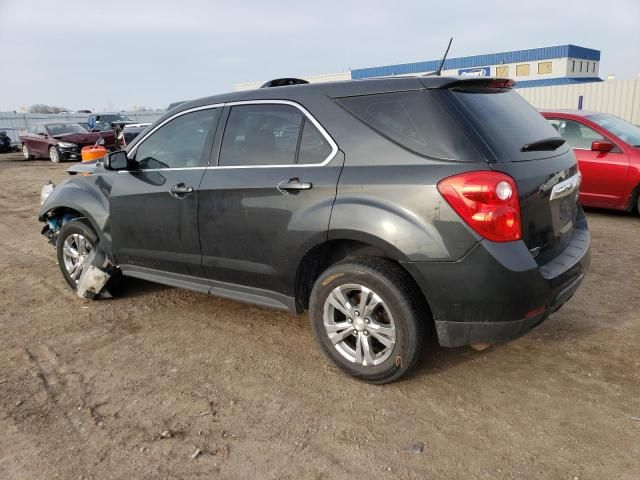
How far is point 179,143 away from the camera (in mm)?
4066

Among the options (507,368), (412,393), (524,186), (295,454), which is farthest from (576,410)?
(295,454)

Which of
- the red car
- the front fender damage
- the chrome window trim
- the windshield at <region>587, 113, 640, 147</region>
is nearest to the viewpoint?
the chrome window trim

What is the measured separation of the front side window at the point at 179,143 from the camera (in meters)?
3.91

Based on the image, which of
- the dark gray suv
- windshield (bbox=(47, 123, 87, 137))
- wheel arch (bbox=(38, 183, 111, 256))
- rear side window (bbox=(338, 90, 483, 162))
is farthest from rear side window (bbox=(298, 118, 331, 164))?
windshield (bbox=(47, 123, 87, 137))

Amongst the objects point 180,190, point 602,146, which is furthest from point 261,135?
point 602,146

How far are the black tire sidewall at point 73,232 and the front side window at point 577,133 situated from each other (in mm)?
6292

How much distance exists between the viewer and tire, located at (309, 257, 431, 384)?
295cm

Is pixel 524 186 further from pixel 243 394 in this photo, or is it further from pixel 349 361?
pixel 243 394

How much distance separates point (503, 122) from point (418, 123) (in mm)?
525

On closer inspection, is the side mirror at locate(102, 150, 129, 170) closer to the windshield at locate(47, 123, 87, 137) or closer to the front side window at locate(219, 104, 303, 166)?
the front side window at locate(219, 104, 303, 166)

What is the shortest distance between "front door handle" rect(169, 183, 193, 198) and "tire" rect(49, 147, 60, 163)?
19342mm

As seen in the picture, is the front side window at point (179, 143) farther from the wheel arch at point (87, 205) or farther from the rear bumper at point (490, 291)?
the rear bumper at point (490, 291)

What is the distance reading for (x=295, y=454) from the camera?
2.61 meters

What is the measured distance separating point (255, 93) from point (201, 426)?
2221 millimetres
